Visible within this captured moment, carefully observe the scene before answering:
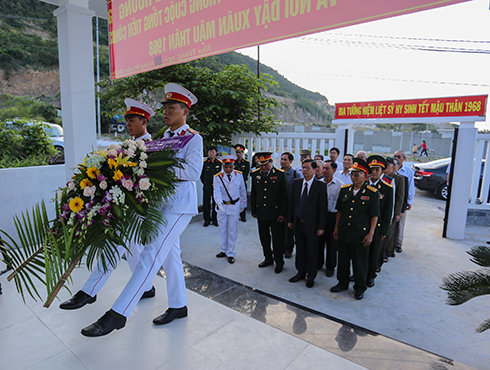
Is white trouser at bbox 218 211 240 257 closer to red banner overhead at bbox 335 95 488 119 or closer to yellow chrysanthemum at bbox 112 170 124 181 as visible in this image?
yellow chrysanthemum at bbox 112 170 124 181

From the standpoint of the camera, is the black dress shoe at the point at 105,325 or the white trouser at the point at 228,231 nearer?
the black dress shoe at the point at 105,325

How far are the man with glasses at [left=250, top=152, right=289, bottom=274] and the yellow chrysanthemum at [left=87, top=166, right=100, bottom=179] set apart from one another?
101 inches

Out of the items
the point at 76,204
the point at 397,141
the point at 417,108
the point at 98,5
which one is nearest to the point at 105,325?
the point at 76,204

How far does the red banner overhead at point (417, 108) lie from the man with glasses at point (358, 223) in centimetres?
397

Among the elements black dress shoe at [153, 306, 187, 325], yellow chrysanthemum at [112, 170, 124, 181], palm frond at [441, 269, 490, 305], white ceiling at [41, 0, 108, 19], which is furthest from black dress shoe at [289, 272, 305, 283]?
white ceiling at [41, 0, 108, 19]

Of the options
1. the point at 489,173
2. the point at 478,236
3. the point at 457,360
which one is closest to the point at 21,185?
the point at 457,360

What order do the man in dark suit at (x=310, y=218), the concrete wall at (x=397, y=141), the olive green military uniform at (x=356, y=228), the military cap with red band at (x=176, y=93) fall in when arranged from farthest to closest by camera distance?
the concrete wall at (x=397, y=141), the man in dark suit at (x=310, y=218), the olive green military uniform at (x=356, y=228), the military cap with red band at (x=176, y=93)

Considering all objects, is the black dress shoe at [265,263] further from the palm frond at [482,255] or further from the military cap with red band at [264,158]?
the palm frond at [482,255]

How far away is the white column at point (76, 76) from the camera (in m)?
4.04

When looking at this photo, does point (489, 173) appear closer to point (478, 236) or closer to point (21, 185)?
point (478, 236)

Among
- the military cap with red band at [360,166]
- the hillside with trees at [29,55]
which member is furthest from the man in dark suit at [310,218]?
the hillside with trees at [29,55]

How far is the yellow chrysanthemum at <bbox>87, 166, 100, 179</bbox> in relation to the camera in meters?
2.14

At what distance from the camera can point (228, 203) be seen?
495 centimetres

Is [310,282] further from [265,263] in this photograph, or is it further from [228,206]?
[228,206]
